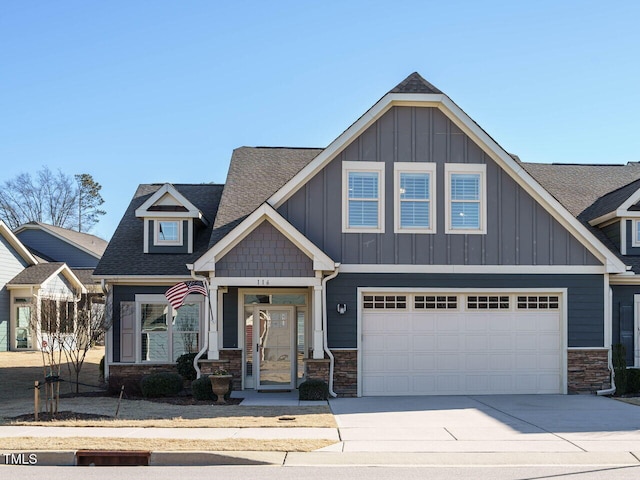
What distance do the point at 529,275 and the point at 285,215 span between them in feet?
20.8

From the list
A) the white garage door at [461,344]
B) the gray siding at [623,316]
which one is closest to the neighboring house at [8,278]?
the white garage door at [461,344]

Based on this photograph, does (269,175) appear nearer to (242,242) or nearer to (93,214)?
(242,242)

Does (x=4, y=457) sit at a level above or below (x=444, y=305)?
below

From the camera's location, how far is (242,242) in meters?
17.1

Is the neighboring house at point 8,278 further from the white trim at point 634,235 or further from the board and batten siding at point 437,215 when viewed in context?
the white trim at point 634,235

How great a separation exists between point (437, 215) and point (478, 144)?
2.08 metres

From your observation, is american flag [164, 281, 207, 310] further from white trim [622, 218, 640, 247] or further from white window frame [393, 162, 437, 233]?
white trim [622, 218, 640, 247]

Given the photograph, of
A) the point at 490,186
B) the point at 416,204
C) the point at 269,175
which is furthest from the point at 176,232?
the point at 490,186

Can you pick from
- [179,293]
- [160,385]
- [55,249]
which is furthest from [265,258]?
[55,249]

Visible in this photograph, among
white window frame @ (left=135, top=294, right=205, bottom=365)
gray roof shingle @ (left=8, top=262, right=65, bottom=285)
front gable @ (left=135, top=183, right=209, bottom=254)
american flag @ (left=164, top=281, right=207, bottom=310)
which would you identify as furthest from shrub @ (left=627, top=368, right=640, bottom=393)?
gray roof shingle @ (left=8, top=262, right=65, bottom=285)

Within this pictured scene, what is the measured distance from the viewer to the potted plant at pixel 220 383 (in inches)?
643

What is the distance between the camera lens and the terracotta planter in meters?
16.3

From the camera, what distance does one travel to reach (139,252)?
67.6ft

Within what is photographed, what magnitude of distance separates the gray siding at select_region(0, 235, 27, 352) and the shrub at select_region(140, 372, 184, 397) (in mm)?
18779
